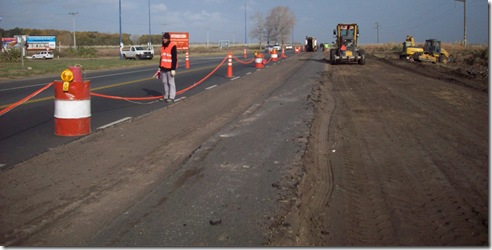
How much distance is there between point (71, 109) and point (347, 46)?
2749 cm

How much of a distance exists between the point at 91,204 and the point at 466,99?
495 inches

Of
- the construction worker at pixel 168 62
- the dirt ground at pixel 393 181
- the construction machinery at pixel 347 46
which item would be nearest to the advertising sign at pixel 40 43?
the construction machinery at pixel 347 46

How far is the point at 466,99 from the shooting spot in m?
14.1

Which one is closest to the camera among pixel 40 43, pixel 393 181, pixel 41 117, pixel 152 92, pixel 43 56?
pixel 393 181

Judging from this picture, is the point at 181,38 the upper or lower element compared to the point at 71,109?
upper

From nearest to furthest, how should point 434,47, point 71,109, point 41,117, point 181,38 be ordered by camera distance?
1. point 71,109
2. point 41,117
3. point 434,47
4. point 181,38

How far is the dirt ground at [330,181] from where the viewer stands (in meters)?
4.15

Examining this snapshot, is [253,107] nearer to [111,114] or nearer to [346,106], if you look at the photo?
[346,106]

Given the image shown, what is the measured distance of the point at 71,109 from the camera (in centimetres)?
827

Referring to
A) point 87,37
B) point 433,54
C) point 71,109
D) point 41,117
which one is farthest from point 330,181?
point 87,37

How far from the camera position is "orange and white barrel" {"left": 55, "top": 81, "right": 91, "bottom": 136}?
8281 mm

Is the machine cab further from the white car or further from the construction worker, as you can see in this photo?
the white car

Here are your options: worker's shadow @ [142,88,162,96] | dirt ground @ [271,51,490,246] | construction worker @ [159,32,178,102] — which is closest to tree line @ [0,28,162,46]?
worker's shadow @ [142,88,162,96]

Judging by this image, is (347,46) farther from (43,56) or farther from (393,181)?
(43,56)
